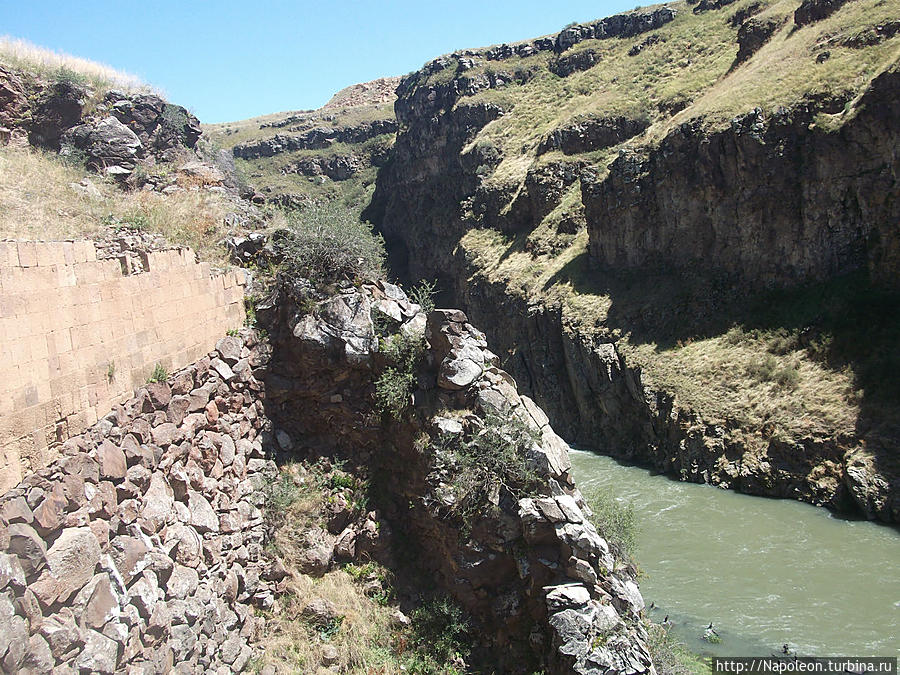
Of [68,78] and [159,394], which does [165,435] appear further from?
[68,78]

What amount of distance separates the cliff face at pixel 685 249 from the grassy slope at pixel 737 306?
0.12 metres

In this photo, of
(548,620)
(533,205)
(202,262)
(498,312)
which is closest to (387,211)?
(533,205)

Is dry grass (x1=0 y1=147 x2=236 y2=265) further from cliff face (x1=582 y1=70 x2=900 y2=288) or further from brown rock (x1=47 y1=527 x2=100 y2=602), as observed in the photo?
cliff face (x1=582 y1=70 x2=900 y2=288)

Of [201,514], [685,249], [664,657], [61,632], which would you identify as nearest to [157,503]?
[201,514]

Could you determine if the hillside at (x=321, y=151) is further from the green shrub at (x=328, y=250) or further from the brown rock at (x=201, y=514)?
the brown rock at (x=201, y=514)

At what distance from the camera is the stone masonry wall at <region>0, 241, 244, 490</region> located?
4.93 m

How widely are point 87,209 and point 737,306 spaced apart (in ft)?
65.1

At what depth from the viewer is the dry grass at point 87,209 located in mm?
7766

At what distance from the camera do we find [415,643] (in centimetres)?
675

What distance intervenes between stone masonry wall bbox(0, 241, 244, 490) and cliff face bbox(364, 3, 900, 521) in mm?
15092

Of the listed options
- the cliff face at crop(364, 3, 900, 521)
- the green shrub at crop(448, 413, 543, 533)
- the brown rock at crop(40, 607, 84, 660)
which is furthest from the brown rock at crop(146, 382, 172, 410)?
the cliff face at crop(364, 3, 900, 521)

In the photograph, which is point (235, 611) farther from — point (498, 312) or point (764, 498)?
point (498, 312)

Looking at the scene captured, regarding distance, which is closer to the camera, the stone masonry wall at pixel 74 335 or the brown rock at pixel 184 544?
the stone masonry wall at pixel 74 335

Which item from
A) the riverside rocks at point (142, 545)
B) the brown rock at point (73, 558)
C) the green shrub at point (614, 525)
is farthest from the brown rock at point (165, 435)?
the green shrub at point (614, 525)
